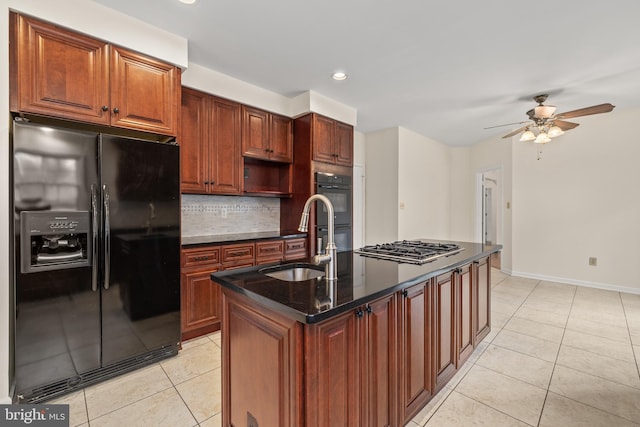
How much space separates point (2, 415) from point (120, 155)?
1656mm

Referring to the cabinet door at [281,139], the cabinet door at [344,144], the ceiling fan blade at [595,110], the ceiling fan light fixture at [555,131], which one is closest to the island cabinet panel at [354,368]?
the cabinet door at [281,139]

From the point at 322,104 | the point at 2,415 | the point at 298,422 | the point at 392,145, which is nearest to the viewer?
the point at 298,422

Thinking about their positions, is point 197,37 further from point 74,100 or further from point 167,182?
point 167,182

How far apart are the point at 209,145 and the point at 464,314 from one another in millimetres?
2776

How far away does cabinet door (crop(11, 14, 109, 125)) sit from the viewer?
176 centimetres

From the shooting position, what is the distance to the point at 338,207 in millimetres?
3871

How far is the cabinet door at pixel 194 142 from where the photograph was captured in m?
2.77

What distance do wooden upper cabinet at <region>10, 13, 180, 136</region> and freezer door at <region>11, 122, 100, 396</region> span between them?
0.21 metres

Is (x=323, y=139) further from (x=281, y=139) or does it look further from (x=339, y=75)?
(x=339, y=75)

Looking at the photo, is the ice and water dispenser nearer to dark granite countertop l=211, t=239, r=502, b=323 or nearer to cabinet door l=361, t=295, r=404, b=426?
dark granite countertop l=211, t=239, r=502, b=323

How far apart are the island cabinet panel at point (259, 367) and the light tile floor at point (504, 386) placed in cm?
48

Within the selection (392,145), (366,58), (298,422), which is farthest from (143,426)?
(392,145)

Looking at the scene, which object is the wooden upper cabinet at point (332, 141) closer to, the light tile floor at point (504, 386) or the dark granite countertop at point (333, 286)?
the dark granite countertop at point (333, 286)

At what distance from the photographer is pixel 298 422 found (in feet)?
3.42
